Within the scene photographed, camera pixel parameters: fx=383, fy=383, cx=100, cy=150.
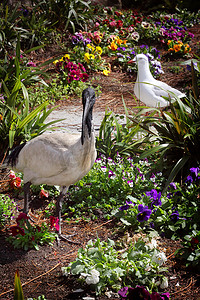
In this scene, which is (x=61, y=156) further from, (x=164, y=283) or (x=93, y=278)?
(x=164, y=283)

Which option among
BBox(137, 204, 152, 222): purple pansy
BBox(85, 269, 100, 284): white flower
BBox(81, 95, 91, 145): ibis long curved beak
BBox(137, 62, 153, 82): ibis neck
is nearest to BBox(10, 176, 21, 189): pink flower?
BBox(81, 95, 91, 145): ibis long curved beak

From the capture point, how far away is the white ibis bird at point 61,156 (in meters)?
3.06

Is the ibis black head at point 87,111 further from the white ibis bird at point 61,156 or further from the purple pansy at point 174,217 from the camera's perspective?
the purple pansy at point 174,217

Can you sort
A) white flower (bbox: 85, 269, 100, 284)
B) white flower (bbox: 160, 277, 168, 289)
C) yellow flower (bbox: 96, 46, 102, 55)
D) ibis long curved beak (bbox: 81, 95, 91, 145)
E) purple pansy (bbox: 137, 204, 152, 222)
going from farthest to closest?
yellow flower (bbox: 96, 46, 102, 55)
purple pansy (bbox: 137, 204, 152, 222)
ibis long curved beak (bbox: 81, 95, 91, 145)
white flower (bbox: 160, 277, 168, 289)
white flower (bbox: 85, 269, 100, 284)

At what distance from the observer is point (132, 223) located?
335 centimetres

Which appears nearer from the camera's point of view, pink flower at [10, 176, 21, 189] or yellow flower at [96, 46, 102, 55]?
pink flower at [10, 176, 21, 189]

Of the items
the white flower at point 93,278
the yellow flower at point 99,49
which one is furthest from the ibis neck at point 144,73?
the white flower at point 93,278

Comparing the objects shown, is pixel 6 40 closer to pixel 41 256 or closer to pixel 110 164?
pixel 110 164

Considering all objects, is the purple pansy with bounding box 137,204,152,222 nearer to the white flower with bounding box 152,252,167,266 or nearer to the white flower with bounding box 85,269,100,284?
the white flower with bounding box 152,252,167,266

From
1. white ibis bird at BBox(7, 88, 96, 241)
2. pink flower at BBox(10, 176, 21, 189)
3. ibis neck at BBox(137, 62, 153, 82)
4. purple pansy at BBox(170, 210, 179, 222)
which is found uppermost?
ibis neck at BBox(137, 62, 153, 82)

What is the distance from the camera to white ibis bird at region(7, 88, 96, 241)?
3064 millimetres

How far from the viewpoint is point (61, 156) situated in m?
3.12

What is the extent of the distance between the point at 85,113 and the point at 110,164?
1214 mm

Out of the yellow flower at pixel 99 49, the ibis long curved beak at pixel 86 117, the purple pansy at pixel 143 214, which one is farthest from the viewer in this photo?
the yellow flower at pixel 99 49
